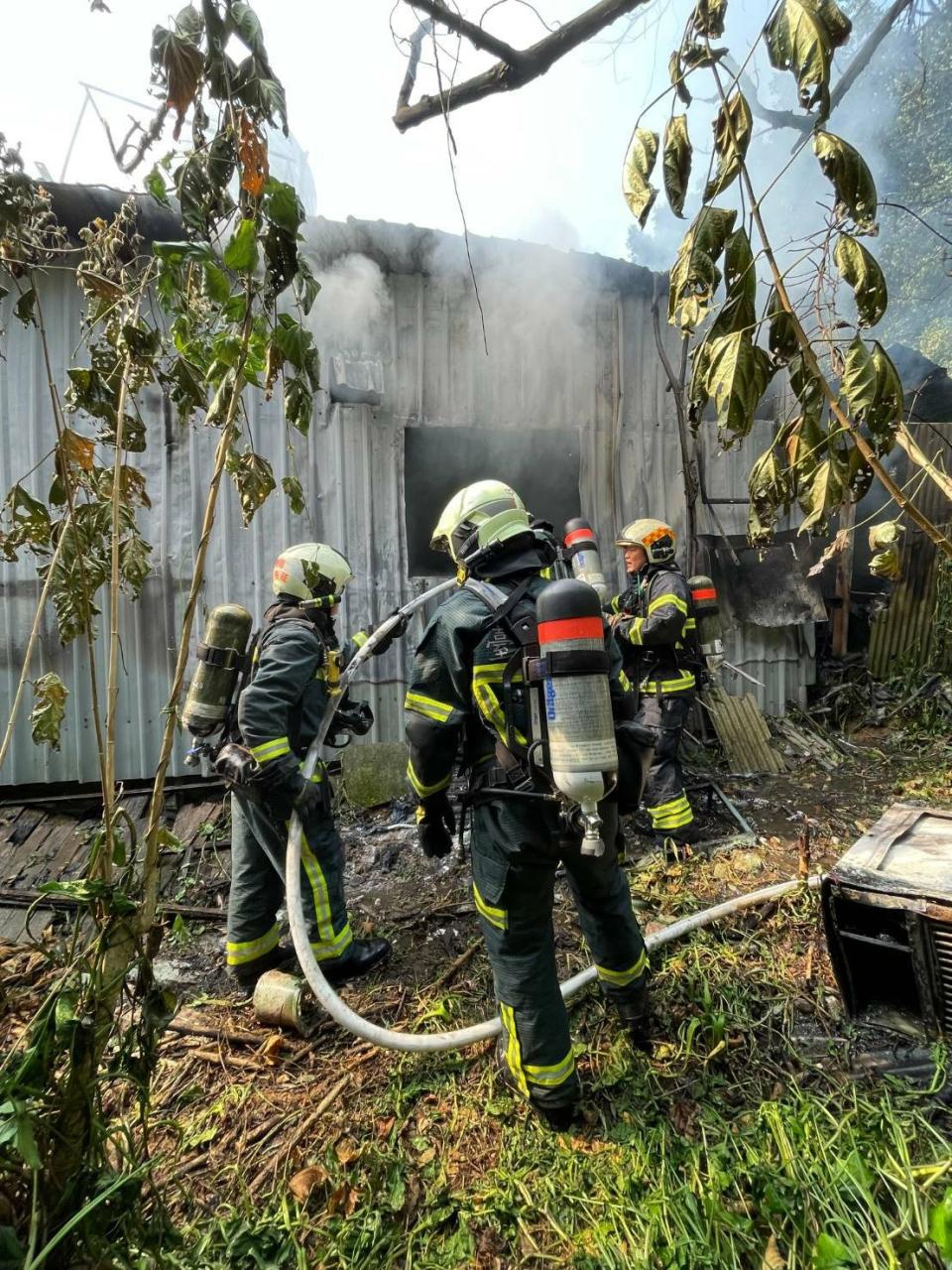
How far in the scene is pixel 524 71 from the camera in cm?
238

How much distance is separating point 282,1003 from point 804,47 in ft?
11.6

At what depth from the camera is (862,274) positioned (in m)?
1.54

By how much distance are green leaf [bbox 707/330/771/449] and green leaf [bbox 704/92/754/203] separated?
14.5 inches

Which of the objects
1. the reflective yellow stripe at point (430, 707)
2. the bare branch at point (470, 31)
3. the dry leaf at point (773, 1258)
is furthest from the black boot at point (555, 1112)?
the bare branch at point (470, 31)

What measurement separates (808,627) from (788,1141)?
18.2 feet

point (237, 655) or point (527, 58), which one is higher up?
point (527, 58)

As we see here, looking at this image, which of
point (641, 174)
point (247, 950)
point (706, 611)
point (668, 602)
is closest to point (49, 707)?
point (247, 950)

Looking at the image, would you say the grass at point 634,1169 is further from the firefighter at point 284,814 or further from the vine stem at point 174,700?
the vine stem at point 174,700

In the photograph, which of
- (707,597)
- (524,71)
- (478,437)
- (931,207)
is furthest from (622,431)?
(931,207)

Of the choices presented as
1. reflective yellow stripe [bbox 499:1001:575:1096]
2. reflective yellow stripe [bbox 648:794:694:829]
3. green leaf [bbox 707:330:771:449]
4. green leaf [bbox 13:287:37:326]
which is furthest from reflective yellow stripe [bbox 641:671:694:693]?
green leaf [bbox 13:287:37:326]

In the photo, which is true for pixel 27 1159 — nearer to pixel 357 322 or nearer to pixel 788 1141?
pixel 788 1141

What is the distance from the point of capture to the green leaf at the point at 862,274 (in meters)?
1.53

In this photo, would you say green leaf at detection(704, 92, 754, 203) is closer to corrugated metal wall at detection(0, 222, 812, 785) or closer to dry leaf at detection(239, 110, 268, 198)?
dry leaf at detection(239, 110, 268, 198)

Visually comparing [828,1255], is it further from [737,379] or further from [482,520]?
[482,520]
